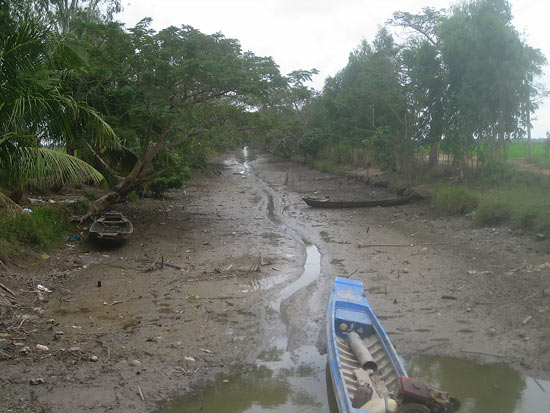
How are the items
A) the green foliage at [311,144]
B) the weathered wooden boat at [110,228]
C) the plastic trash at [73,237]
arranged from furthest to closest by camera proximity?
1. the green foliage at [311,144]
2. the plastic trash at [73,237]
3. the weathered wooden boat at [110,228]

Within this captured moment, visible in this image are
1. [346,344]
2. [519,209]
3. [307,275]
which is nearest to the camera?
[346,344]

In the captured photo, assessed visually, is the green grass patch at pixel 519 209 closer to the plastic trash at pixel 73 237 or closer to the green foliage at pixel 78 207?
the plastic trash at pixel 73 237

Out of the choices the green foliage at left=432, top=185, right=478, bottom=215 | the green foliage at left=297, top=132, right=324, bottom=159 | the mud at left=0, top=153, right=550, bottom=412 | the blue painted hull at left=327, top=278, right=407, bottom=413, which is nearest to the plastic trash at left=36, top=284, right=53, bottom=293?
the mud at left=0, top=153, right=550, bottom=412

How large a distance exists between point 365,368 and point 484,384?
5.45 feet

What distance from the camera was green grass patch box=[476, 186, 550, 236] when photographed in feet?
42.0

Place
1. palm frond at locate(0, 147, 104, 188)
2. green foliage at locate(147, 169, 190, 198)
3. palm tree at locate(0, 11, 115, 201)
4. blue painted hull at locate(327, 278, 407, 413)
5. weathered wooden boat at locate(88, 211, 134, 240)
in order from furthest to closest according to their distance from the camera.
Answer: green foliage at locate(147, 169, 190, 198) → weathered wooden boat at locate(88, 211, 134, 240) → palm frond at locate(0, 147, 104, 188) → palm tree at locate(0, 11, 115, 201) → blue painted hull at locate(327, 278, 407, 413)

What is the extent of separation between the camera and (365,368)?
6.38 m

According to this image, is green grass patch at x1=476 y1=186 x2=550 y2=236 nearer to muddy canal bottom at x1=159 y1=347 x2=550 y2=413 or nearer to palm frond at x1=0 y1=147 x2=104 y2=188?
muddy canal bottom at x1=159 y1=347 x2=550 y2=413

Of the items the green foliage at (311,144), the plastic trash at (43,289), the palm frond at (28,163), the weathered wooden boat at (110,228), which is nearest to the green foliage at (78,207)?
the weathered wooden boat at (110,228)

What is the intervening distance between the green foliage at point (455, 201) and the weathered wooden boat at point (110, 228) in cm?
1144

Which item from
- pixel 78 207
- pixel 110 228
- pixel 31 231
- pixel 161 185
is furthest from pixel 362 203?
pixel 31 231

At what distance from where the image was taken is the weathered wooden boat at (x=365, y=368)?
5137 mm

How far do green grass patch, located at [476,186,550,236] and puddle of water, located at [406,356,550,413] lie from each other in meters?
6.71

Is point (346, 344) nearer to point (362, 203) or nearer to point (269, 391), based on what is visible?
point (269, 391)
